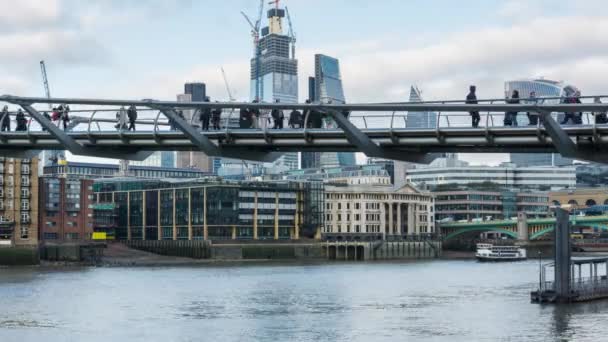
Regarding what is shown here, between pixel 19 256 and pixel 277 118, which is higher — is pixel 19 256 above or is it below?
below

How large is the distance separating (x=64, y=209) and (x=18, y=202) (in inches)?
390

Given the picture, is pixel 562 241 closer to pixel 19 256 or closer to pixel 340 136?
pixel 340 136

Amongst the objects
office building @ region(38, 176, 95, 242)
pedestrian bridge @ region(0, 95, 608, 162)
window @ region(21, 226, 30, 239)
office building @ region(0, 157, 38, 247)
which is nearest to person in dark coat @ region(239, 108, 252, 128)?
pedestrian bridge @ region(0, 95, 608, 162)

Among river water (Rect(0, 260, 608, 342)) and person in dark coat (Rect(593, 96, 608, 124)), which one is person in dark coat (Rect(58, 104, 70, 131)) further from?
person in dark coat (Rect(593, 96, 608, 124))

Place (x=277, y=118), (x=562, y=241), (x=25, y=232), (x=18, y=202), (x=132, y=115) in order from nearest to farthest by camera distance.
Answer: (x=277, y=118) → (x=132, y=115) → (x=562, y=241) → (x=18, y=202) → (x=25, y=232)

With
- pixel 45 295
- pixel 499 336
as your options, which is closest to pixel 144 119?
pixel 499 336

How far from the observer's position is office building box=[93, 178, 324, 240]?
170 meters

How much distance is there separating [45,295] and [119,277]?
93.8ft

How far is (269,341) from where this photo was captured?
52.7 metres

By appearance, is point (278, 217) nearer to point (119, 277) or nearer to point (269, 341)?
point (119, 277)

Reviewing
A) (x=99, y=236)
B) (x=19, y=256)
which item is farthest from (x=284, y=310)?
(x=99, y=236)

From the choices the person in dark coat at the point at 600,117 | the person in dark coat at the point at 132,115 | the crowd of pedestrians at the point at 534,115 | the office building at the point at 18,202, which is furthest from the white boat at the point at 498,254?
the person in dark coat at the point at 600,117

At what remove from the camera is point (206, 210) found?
559 ft

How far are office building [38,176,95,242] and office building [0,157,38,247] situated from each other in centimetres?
430
